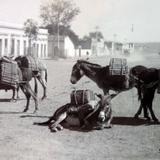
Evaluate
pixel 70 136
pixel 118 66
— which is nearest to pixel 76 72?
pixel 118 66

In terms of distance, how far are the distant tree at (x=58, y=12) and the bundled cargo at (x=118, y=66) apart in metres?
0.56

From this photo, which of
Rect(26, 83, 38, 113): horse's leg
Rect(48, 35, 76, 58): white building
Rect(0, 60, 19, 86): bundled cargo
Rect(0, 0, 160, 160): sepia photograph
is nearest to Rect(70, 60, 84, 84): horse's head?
Rect(0, 0, 160, 160): sepia photograph

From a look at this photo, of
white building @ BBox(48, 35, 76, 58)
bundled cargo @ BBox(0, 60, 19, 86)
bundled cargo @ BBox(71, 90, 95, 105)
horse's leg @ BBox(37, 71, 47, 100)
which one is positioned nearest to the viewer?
bundled cargo @ BBox(71, 90, 95, 105)

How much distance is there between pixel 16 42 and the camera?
4168 mm

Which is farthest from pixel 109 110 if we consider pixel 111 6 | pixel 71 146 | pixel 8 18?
pixel 8 18

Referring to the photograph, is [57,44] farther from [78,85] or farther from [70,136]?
[70,136]

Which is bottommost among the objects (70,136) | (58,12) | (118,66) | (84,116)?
(70,136)

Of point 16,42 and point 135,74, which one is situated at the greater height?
point 16,42

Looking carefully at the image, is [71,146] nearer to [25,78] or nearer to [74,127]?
[74,127]

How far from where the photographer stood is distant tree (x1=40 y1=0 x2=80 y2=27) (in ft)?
12.2

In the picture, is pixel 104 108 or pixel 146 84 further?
pixel 146 84

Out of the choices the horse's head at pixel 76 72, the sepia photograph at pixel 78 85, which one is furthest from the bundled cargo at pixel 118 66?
the horse's head at pixel 76 72

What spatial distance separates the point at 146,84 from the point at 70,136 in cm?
94

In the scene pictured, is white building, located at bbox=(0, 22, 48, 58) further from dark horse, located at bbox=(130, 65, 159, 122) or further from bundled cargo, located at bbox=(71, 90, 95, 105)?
dark horse, located at bbox=(130, 65, 159, 122)
